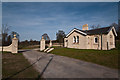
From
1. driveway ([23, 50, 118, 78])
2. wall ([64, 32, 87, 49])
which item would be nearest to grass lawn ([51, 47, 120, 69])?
driveway ([23, 50, 118, 78])

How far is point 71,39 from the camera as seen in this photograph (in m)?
20.5

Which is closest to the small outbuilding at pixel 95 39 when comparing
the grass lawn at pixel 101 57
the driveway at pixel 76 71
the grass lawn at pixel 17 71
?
the grass lawn at pixel 101 57

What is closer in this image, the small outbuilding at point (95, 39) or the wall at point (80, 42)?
the small outbuilding at point (95, 39)

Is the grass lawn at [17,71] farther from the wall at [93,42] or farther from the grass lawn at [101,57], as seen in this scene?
the wall at [93,42]

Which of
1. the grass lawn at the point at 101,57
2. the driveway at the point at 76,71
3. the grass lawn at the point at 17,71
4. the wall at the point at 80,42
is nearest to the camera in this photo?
the driveway at the point at 76,71

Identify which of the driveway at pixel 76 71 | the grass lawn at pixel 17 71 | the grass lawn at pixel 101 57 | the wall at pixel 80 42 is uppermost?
the wall at pixel 80 42

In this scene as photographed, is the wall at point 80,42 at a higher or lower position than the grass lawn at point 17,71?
higher

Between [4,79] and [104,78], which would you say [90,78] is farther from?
[4,79]

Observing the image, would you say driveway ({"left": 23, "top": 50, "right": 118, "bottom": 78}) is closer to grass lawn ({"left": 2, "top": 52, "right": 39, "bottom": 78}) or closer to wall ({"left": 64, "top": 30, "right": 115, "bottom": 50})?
grass lawn ({"left": 2, "top": 52, "right": 39, "bottom": 78})

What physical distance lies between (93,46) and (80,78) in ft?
45.5

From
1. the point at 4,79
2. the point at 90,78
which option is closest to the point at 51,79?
the point at 90,78

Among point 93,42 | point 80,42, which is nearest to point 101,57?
point 93,42

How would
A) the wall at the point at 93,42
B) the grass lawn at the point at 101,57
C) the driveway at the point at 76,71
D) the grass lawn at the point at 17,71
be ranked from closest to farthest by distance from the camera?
the driveway at the point at 76,71 < the grass lawn at the point at 17,71 < the grass lawn at the point at 101,57 < the wall at the point at 93,42

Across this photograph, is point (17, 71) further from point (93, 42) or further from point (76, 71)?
point (93, 42)
